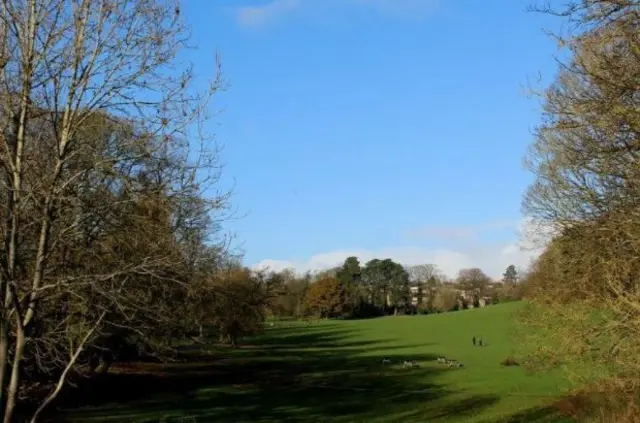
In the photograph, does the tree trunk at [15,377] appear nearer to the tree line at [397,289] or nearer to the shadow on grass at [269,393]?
the shadow on grass at [269,393]

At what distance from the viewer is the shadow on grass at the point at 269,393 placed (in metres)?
28.6

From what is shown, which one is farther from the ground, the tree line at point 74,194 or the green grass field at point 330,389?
the tree line at point 74,194

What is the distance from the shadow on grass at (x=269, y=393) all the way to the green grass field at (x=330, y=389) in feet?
0.17

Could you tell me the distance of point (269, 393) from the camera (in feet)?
122

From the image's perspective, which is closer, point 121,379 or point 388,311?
point 121,379

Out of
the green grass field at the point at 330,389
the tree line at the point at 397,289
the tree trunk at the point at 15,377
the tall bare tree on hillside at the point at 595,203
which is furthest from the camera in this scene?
the tree line at the point at 397,289

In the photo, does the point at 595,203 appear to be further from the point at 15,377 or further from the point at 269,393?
the point at 269,393

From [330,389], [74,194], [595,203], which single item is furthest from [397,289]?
[74,194]

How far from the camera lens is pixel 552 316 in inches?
709

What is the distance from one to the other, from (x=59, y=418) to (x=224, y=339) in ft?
138

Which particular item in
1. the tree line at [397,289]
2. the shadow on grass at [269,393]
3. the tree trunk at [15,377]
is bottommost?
the shadow on grass at [269,393]

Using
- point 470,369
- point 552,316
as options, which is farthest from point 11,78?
point 470,369

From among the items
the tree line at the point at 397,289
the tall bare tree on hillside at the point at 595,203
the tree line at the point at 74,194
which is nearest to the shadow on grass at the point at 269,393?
the tall bare tree on hillside at the point at 595,203

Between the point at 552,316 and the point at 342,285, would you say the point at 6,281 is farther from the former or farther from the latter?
the point at 342,285
